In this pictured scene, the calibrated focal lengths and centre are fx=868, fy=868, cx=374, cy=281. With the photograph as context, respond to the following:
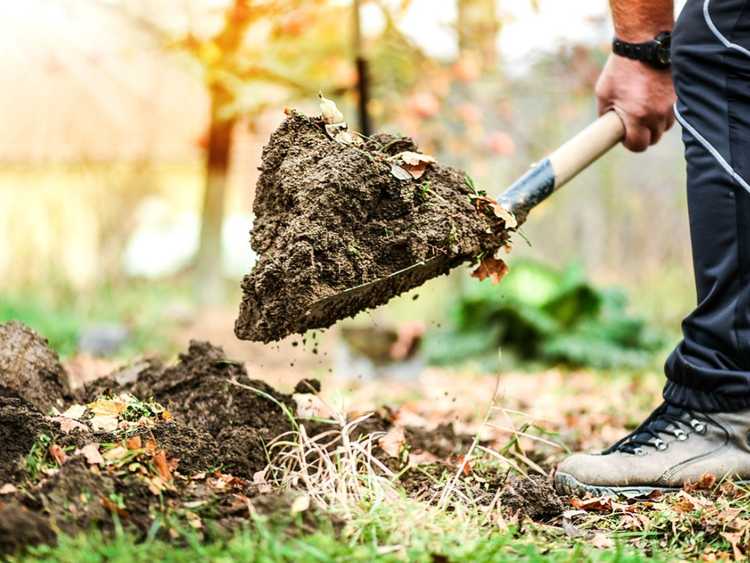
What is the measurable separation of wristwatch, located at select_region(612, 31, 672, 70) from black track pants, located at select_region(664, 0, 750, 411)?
0.29 m

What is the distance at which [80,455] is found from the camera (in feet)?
6.06

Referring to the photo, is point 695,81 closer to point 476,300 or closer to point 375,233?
point 375,233

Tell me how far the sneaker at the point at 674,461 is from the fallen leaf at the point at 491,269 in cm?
57

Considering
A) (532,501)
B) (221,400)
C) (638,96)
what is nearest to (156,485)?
(221,400)

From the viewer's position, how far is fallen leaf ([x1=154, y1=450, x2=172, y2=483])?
1883mm

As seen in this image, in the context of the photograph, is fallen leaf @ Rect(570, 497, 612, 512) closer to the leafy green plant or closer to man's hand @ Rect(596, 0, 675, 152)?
man's hand @ Rect(596, 0, 675, 152)

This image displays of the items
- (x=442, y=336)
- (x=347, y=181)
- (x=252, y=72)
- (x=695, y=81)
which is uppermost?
(x=252, y=72)

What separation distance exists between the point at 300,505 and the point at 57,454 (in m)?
0.61

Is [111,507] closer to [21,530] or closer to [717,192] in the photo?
[21,530]

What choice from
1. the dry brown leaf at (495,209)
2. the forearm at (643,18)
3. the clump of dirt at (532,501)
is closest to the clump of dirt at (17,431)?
the clump of dirt at (532,501)

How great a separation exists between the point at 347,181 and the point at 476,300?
4345 mm

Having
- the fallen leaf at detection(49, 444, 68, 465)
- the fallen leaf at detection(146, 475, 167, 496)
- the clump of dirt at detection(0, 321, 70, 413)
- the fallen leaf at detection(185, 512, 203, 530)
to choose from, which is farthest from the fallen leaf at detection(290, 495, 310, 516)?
the clump of dirt at detection(0, 321, 70, 413)

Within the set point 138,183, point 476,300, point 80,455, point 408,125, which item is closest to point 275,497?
point 80,455

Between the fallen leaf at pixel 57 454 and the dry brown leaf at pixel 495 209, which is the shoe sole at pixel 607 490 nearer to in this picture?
the dry brown leaf at pixel 495 209
